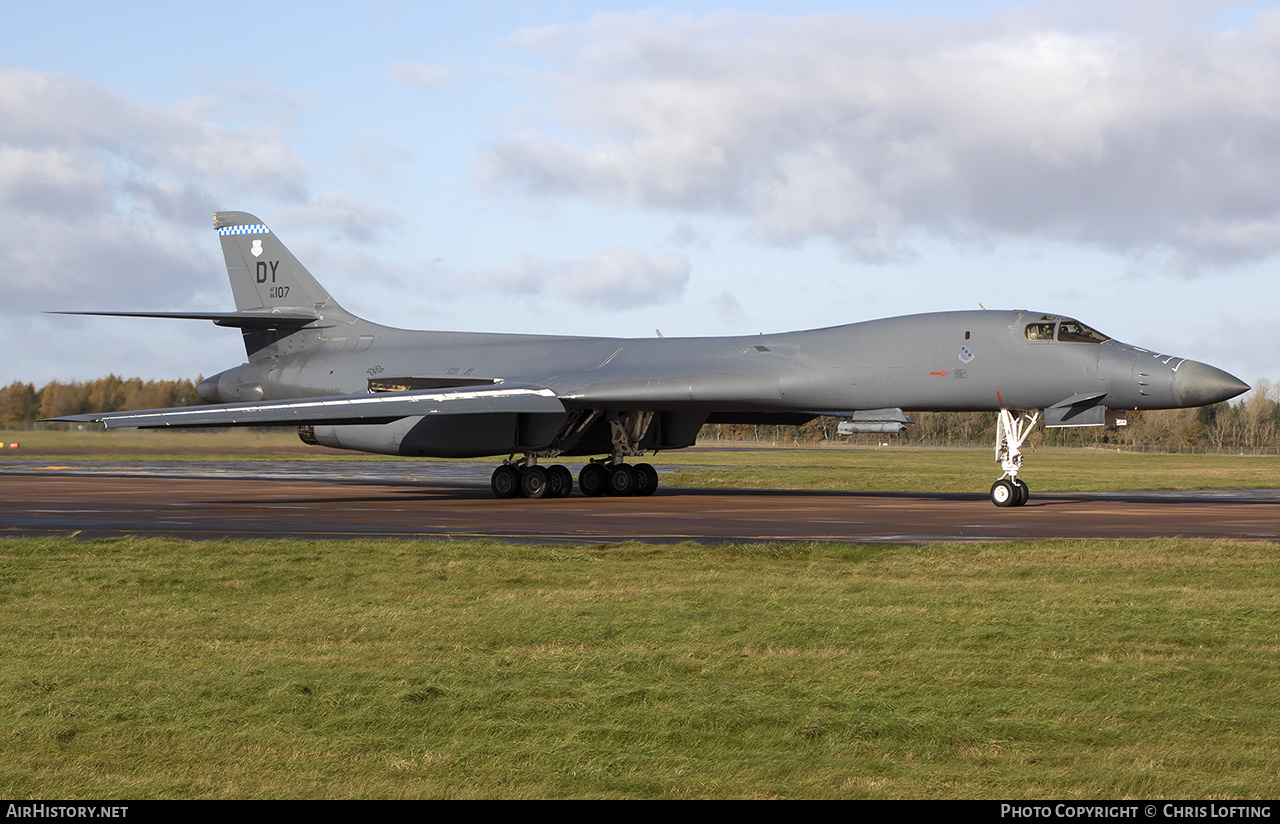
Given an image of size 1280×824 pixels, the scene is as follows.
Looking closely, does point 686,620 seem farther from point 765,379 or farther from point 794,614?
point 765,379

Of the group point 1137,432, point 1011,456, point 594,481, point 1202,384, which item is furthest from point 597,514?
point 1137,432

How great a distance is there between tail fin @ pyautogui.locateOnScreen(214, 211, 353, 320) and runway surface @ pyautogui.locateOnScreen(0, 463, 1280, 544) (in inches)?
159

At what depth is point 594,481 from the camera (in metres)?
23.7

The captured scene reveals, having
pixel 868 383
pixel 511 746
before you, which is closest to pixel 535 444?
pixel 868 383

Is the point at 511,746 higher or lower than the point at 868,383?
lower

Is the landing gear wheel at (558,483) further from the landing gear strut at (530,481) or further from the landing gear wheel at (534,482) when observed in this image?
the landing gear wheel at (534,482)

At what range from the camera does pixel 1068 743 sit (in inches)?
188

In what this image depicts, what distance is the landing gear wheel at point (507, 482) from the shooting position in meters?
23.0

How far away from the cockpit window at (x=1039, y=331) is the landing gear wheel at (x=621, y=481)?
8.06 metres

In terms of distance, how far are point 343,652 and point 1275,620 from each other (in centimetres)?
576

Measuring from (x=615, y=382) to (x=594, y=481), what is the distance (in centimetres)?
266

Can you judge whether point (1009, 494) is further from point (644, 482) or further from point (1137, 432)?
point (1137, 432)

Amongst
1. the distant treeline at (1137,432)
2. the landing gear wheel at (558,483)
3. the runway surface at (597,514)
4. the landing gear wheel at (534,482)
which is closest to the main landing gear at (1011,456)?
the runway surface at (597,514)
